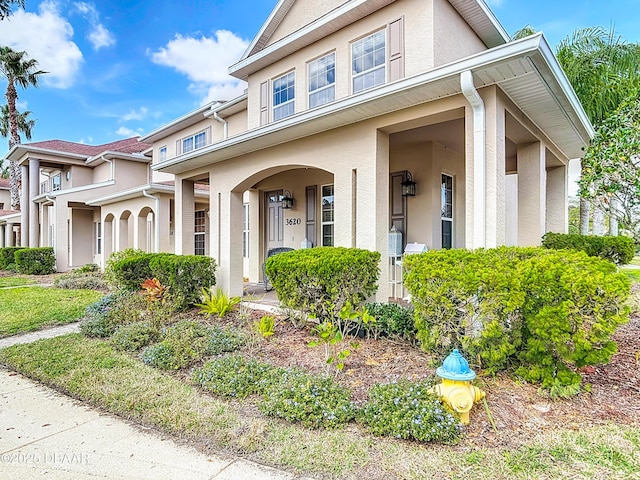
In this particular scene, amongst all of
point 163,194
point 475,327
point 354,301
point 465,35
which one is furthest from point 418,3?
point 163,194

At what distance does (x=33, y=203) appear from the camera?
22.1 metres

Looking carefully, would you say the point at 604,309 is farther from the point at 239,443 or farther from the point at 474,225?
the point at 239,443

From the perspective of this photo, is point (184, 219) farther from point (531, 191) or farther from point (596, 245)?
point (596, 245)

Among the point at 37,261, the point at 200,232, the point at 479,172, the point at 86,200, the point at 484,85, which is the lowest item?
the point at 37,261

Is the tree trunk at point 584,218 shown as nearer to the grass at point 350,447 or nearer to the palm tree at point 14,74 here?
the grass at point 350,447

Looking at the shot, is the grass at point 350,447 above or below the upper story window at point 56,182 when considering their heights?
below

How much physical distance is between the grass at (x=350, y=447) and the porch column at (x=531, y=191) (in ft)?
15.6

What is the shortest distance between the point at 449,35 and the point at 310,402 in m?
7.87

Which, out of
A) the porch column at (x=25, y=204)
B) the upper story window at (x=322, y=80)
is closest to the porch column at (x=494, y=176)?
the upper story window at (x=322, y=80)

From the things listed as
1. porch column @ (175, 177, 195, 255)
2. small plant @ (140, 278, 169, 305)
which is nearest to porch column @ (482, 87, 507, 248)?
small plant @ (140, 278, 169, 305)

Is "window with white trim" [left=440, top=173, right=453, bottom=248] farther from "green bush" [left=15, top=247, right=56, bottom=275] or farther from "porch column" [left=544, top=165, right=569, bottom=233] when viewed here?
"green bush" [left=15, top=247, right=56, bottom=275]

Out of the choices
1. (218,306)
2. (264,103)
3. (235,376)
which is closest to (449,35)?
(264,103)

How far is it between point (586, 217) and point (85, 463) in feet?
61.0

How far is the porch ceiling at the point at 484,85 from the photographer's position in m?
4.92
